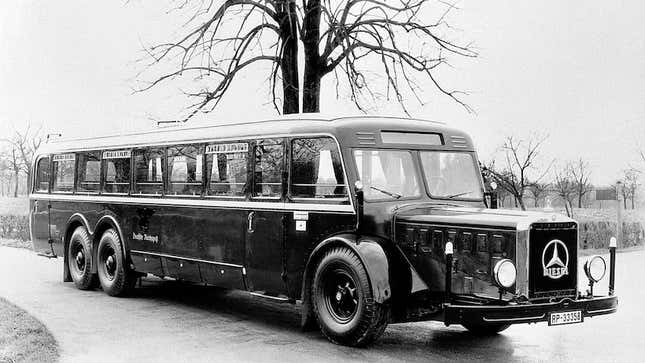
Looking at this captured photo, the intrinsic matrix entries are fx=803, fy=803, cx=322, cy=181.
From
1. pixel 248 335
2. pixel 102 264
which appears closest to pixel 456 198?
pixel 248 335

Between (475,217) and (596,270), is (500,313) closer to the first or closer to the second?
(475,217)

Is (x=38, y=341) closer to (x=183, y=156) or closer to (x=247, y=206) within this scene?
(x=247, y=206)

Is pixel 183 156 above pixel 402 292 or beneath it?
above

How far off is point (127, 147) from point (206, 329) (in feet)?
14.4

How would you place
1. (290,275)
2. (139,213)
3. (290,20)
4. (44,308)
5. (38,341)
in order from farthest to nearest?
(290,20)
(139,213)
(44,308)
(290,275)
(38,341)

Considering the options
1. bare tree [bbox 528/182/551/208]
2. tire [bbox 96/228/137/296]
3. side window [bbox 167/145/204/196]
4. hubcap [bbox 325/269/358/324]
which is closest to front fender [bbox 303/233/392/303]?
hubcap [bbox 325/269/358/324]

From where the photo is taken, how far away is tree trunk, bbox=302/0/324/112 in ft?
56.7

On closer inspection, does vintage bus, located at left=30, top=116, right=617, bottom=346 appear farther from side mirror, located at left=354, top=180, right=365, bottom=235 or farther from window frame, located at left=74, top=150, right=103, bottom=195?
window frame, located at left=74, top=150, right=103, bottom=195

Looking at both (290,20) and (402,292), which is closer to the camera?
(402,292)

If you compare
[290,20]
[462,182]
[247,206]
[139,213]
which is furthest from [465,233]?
→ [290,20]

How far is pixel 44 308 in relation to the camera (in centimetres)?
1124

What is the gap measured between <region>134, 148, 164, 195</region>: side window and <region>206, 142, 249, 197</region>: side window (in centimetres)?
146

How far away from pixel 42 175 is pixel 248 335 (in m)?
7.66

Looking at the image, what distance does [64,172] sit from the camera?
14.6 metres
